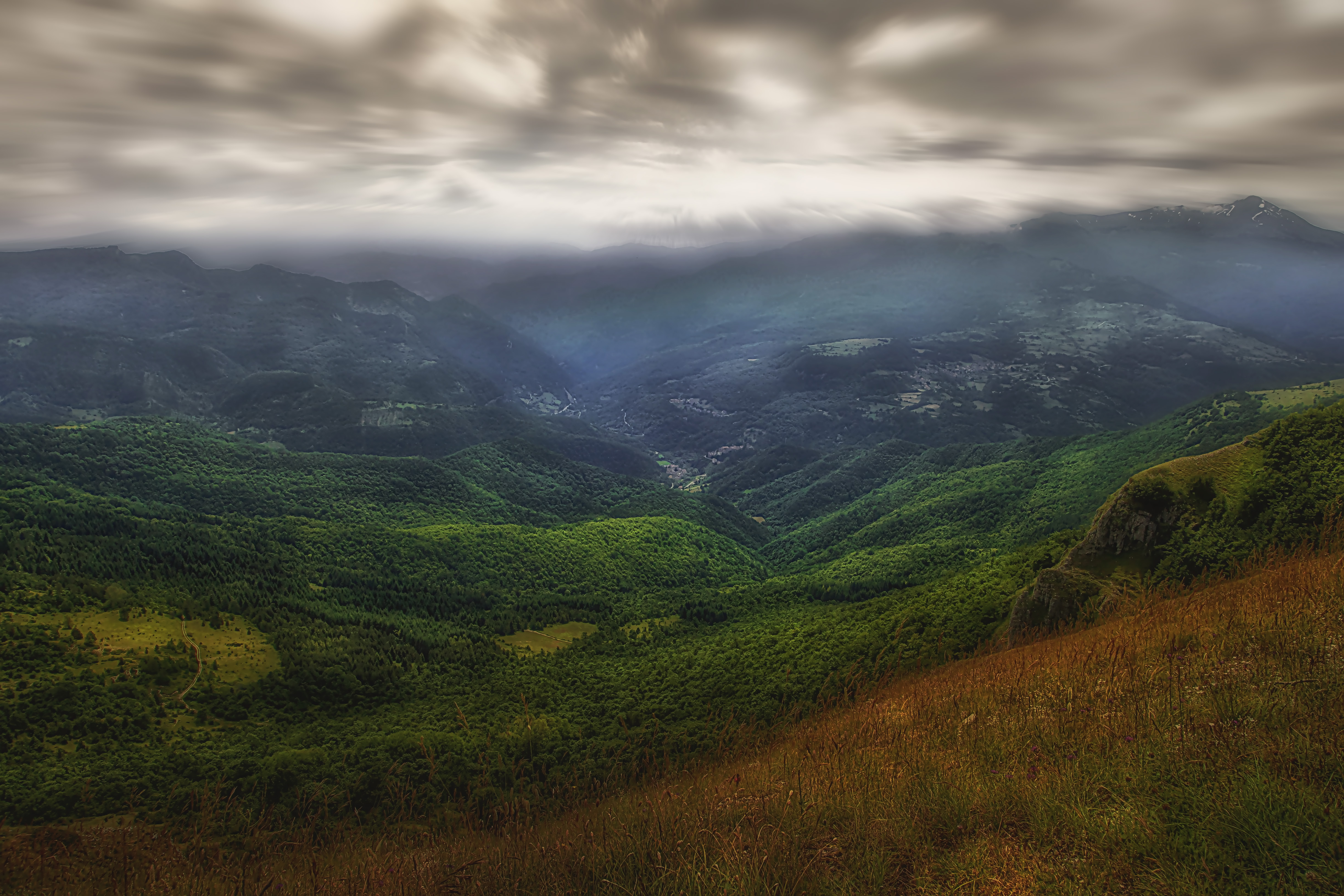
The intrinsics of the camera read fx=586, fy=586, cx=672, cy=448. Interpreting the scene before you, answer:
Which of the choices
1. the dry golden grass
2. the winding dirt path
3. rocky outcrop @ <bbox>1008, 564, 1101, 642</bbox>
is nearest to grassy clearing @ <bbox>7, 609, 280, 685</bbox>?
the winding dirt path

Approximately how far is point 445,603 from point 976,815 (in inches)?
3575

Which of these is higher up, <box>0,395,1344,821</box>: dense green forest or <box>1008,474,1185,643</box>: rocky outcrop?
<box>1008,474,1185,643</box>: rocky outcrop

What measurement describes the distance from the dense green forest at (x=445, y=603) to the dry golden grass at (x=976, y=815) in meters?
0.68

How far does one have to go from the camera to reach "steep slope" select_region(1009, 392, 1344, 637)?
19.4 metres

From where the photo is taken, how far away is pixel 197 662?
175 feet

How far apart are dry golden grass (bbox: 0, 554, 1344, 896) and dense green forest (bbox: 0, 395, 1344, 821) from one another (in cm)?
68

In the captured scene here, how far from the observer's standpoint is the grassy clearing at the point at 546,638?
70.1m

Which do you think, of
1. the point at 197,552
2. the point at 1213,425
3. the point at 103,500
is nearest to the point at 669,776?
the point at 197,552

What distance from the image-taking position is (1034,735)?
5.40 meters

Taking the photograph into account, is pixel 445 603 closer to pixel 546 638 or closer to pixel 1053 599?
pixel 546 638

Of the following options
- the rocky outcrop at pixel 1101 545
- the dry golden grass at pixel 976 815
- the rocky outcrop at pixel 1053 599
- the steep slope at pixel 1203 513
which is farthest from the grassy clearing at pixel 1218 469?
the dry golden grass at pixel 976 815

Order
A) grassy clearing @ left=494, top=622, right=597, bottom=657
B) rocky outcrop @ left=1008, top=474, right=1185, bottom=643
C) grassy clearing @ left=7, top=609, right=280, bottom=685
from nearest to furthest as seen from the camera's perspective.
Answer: rocky outcrop @ left=1008, top=474, right=1185, bottom=643 → grassy clearing @ left=7, top=609, right=280, bottom=685 → grassy clearing @ left=494, top=622, right=597, bottom=657

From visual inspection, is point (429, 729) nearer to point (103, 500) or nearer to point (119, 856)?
point (119, 856)

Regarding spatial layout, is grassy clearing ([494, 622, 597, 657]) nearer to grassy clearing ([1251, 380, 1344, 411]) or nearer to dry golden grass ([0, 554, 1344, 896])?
dry golden grass ([0, 554, 1344, 896])
